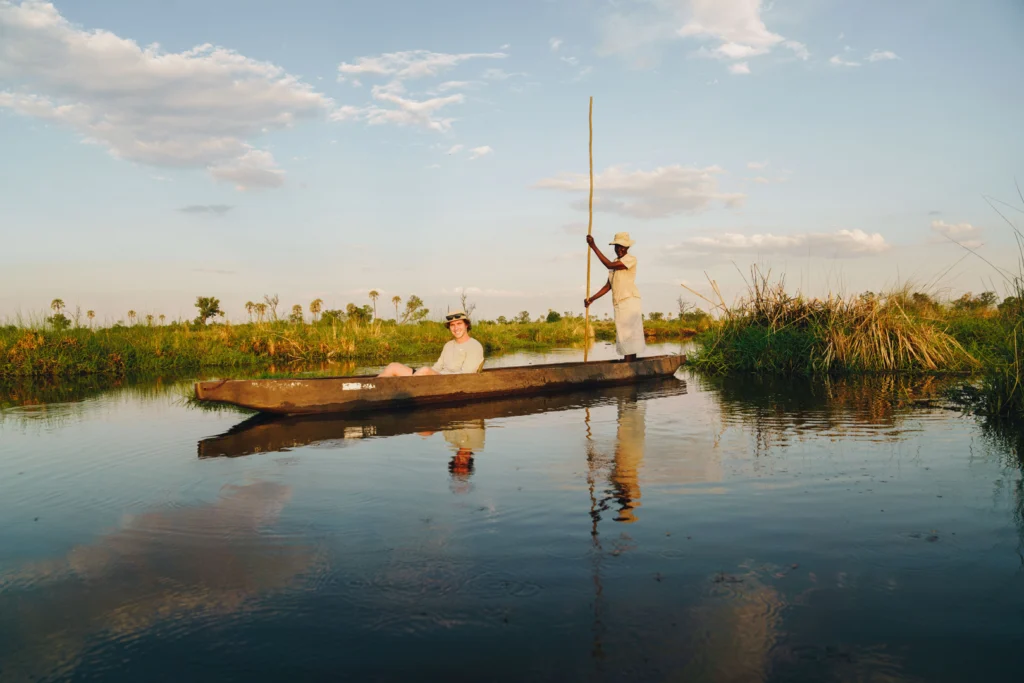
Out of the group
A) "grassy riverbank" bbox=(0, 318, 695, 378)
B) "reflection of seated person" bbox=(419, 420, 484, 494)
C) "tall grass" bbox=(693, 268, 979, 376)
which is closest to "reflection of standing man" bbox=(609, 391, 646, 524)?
"reflection of seated person" bbox=(419, 420, 484, 494)

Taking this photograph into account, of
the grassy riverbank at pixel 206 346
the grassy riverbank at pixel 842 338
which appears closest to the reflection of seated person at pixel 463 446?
the grassy riverbank at pixel 842 338

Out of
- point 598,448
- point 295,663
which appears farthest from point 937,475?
point 295,663

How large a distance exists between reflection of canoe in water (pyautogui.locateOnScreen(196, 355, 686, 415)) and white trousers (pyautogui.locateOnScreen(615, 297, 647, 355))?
146 cm

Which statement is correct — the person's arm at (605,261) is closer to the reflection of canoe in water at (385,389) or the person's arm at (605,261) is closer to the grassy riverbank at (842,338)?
the reflection of canoe in water at (385,389)

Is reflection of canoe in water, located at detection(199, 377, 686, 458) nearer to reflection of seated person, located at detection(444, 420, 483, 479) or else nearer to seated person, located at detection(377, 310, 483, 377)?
reflection of seated person, located at detection(444, 420, 483, 479)

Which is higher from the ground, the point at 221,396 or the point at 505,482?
the point at 221,396

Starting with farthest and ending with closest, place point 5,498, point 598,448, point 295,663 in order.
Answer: point 598,448 < point 5,498 < point 295,663

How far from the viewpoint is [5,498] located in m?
5.28

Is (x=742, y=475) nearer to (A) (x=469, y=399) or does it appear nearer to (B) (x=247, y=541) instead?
(B) (x=247, y=541)

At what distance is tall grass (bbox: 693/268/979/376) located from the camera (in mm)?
13336

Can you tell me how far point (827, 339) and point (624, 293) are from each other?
16.3 feet

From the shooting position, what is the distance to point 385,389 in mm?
9016

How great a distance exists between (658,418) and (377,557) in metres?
5.70

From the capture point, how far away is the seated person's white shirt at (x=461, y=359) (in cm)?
976
